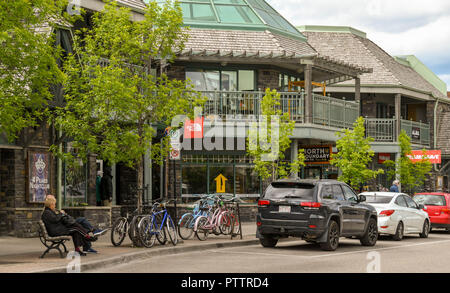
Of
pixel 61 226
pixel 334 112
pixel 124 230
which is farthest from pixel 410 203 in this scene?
pixel 61 226

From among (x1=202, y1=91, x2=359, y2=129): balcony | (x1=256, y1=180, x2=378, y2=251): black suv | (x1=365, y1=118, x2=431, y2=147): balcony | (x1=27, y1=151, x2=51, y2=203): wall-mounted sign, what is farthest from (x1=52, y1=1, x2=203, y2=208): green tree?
(x1=365, y1=118, x2=431, y2=147): balcony

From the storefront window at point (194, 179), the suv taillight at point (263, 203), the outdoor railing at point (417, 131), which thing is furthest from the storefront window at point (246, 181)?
the outdoor railing at point (417, 131)

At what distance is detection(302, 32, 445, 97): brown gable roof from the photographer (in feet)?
119

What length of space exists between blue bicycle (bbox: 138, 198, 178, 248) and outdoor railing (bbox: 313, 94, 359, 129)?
1262cm

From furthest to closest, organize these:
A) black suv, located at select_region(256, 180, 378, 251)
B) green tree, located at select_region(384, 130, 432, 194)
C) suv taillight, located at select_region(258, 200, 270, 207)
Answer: green tree, located at select_region(384, 130, 432, 194) < suv taillight, located at select_region(258, 200, 270, 207) < black suv, located at select_region(256, 180, 378, 251)

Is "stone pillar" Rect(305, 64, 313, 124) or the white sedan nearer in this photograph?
the white sedan

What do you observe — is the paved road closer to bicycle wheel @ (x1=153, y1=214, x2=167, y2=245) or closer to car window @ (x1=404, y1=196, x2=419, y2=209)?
bicycle wheel @ (x1=153, y1=214, x2=167, y2=245)

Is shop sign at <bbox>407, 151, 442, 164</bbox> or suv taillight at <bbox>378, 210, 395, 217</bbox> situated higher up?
shop sign at <bbox>407, 151, 442, 164</bbox>

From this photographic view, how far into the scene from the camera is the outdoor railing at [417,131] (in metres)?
36.3

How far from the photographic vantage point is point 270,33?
2980 centimetres

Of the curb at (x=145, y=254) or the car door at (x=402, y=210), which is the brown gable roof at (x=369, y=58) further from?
the curb at (x=145, y=254)

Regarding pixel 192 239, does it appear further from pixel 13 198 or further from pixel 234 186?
pixel 234 186
